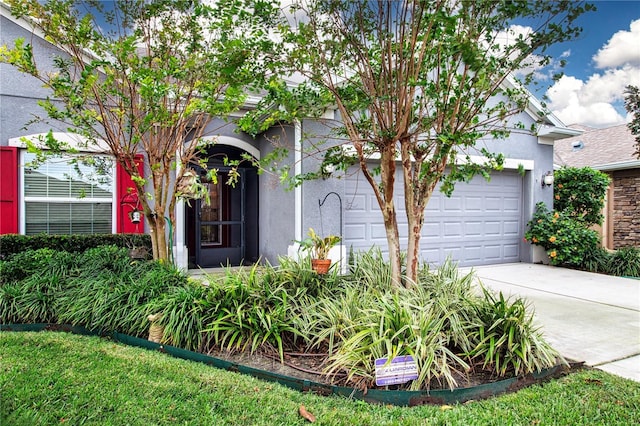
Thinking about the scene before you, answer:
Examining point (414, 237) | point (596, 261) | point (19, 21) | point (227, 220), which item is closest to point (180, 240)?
point (227, 220)

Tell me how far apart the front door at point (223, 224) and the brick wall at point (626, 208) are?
1132 cm

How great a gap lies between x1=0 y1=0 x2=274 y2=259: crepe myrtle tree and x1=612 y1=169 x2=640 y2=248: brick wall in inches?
494

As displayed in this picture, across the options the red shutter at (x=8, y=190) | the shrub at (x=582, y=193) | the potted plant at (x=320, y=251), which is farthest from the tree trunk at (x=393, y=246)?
the shrub at (x=582, y=193)

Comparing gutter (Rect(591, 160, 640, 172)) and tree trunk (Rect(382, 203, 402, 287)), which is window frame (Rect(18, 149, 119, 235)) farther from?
gutter (Rect(591, 160, 640, 172))

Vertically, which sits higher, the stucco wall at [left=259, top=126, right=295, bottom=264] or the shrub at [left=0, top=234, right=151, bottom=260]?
the stucco wall at [left=259, top=126, right=295, bottom=264]

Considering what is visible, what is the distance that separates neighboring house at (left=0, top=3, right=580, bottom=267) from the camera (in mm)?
6746

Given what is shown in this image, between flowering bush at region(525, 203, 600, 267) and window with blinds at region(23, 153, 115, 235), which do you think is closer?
window with blinds at region(23, 153, 115, 235)

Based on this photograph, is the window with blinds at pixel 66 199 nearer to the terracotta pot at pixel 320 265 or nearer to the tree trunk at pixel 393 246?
the terracotta pot at pixel 320 265

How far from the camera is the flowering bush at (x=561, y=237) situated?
8.62m

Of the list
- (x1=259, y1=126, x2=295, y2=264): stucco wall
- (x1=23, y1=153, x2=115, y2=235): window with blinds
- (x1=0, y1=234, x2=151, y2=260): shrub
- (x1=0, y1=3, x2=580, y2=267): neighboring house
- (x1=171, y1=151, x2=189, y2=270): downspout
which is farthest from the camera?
(x1=171, y1=151, x2=189, y2=270): downspout

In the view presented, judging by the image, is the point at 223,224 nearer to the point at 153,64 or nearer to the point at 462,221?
the point at 153,64

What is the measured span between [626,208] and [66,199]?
1487cm

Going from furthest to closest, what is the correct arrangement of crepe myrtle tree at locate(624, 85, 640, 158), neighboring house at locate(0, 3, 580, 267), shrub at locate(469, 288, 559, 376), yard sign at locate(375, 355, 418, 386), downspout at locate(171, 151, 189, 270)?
crepe myrtle tree at locate(624, 85, 640, 158) → downspout at locate(171, 151, 189, 270) → neighboring house at locate(0, 3, 580, 267) → shrub at locate(469, 288, 559, 376) → yard sign at locate(375, 355, 418, 386)

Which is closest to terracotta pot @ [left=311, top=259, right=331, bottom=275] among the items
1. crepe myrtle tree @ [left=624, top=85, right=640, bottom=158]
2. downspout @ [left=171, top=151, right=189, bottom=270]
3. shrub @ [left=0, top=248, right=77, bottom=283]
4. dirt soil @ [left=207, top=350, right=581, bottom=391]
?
dirt soil @ [left=207, top=350, right=581, bottom=391]
